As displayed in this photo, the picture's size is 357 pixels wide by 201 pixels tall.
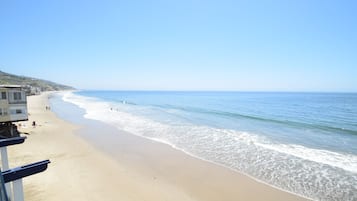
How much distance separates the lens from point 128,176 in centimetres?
875

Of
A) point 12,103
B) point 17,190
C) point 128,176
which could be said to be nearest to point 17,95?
point 12,103

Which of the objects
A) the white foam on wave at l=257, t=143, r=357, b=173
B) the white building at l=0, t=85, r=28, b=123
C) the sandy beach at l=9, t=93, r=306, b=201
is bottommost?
the white foam on wave at l=257, t=143, r=357, b=173

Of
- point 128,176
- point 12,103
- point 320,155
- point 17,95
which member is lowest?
point 320,155

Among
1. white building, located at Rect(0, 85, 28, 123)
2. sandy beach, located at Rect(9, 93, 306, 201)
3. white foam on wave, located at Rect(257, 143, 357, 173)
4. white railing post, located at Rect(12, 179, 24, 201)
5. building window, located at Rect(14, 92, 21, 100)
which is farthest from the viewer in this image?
building window, located at Rect(14, 92, 21, 100)

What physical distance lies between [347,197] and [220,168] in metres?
4.57

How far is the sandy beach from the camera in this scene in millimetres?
7242

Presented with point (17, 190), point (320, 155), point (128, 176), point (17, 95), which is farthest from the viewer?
point (17, 95)

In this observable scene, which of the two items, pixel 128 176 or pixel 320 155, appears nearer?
pixel 128 176

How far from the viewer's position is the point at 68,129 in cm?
1866

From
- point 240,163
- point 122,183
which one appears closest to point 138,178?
point 122,183

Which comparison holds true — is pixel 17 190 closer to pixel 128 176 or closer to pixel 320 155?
pixel 128 176

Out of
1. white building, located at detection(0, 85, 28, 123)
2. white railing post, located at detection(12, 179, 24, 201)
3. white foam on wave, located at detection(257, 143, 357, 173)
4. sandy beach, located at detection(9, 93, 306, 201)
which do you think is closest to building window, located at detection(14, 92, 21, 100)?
white building, located at detection(0, 85, 28, 123)

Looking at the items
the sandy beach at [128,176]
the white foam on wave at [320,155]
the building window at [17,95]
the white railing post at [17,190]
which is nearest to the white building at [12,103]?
the building window at [17,95]

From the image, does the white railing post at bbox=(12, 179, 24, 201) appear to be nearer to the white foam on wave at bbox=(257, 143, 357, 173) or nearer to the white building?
the white foam on wave at bbox=(257, 143, 357, 173)
